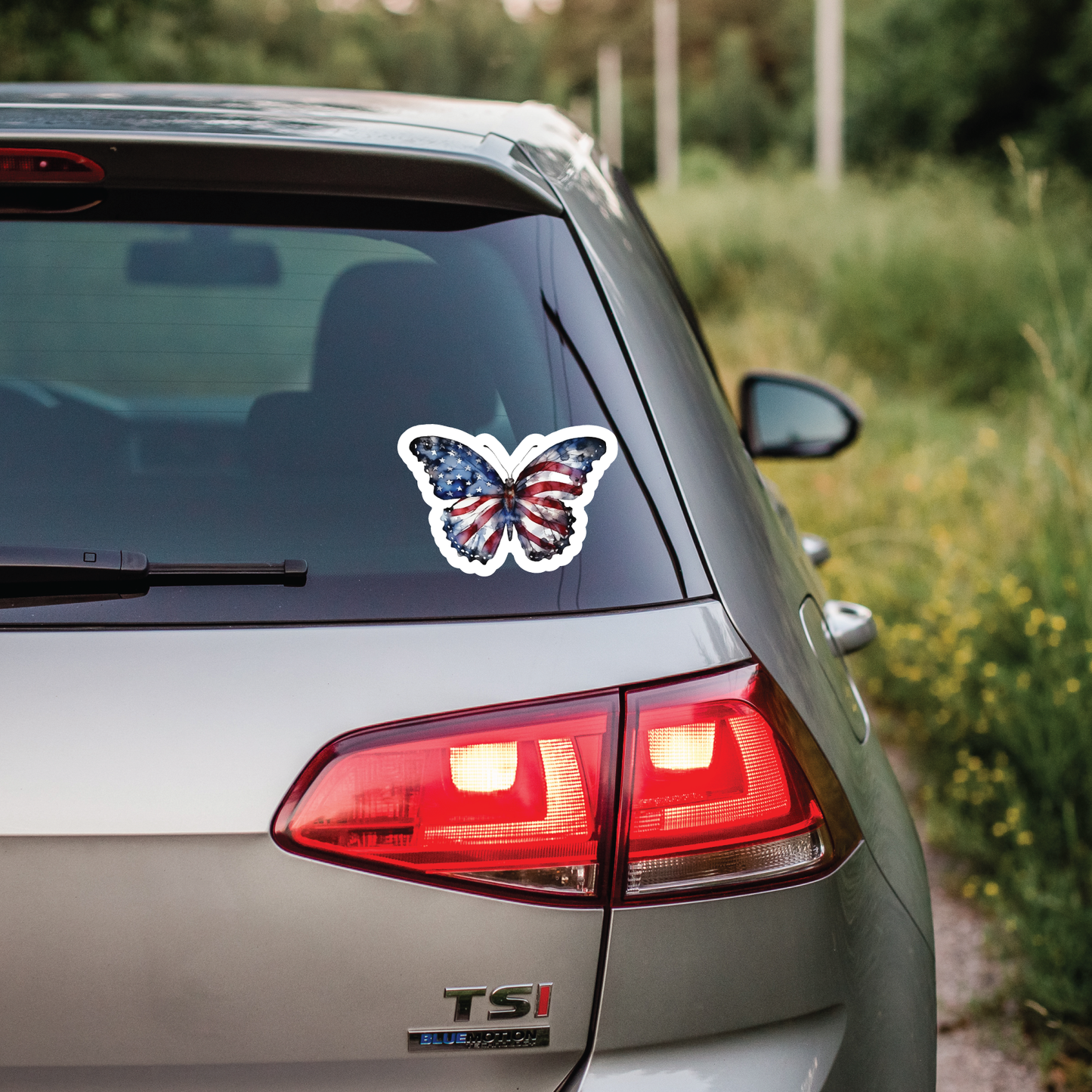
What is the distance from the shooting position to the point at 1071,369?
388cm

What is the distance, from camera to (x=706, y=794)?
1236mm

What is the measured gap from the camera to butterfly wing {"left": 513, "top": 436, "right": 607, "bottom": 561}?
1259 mm

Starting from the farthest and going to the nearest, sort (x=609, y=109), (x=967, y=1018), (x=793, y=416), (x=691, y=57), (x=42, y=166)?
(x=691, y=57), (x=609, y=109), (x=967, y=1018), (x=793, y=416), (x=42, y=166)

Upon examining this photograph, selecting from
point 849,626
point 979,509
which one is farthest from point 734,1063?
point 979,509

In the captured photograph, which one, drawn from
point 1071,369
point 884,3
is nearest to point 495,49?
point 884,3

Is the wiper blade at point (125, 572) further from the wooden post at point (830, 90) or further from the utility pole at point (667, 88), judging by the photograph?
the utility pole at point (667, 88)

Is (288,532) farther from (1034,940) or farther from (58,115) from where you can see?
(1034,940)

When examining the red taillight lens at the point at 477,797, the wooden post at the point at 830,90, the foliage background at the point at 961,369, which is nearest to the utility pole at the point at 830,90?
the wooden post at the point at 830,90

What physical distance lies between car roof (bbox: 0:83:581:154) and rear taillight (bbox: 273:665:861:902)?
708mm

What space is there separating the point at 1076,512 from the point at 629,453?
2798 mm

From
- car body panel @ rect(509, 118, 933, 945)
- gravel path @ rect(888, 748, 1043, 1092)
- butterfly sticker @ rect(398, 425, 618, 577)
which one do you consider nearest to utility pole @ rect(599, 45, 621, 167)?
gravel path @ rect(888, 748, 1043, 1092)

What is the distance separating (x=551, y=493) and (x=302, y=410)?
33cm

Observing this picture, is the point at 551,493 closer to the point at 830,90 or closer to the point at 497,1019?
the point at 497,1019

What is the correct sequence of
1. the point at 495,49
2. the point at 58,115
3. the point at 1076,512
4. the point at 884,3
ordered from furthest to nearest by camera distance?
1. the point at 495,49
2. the point at 884,3
3. the point at 1076,512
4. the point at 58,115
